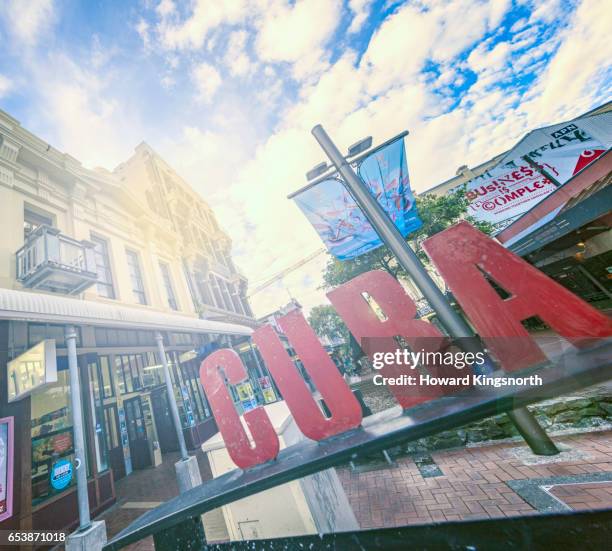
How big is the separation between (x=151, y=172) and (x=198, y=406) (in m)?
14.0

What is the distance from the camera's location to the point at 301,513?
2854 millimetres

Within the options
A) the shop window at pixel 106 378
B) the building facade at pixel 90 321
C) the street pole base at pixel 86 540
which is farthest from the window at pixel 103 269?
the street pole base at pixel 86 540

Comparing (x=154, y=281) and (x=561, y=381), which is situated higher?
(x=154, y=281)

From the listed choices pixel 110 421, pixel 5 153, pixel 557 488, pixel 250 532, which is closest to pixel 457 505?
pixel 557 488

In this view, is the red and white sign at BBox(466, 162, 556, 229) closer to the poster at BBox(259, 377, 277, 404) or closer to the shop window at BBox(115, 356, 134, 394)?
the poster at BBox(259, 377, 277, 404)

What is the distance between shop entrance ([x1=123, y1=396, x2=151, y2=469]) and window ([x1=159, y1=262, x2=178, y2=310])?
418 centimetres

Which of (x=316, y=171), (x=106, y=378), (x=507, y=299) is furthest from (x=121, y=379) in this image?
(x=507, y=299)

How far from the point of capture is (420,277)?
2.37 meters

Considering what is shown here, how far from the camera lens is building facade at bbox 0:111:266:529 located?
4984 mm

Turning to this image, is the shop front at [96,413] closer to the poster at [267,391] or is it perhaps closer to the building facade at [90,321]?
the building facade at [90,321]

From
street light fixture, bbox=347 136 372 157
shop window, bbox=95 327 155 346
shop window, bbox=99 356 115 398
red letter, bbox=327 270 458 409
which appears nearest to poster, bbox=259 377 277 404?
shop window, bbox=95 327 155 346

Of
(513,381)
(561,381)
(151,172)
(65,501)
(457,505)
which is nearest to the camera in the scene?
(561,381)

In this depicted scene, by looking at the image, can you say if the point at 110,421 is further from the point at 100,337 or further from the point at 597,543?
the point at 597,543

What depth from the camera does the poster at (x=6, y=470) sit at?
4.30 meters
